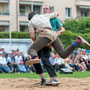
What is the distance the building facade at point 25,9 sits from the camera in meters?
39.8

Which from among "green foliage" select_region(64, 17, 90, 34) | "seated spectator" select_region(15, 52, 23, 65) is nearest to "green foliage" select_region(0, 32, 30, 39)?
"green foliage" select_region(64, 17, 90, 34)

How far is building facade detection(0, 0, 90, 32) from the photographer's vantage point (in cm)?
3981

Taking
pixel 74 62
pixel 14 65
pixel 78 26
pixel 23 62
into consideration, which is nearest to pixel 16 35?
pixel 78 26

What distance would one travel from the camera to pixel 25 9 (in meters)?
41.9

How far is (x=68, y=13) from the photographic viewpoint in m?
44.9

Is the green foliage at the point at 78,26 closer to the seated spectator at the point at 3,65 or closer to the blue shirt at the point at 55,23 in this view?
the seated spectator at the point at 3,65

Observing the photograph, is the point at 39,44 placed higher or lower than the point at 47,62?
higher

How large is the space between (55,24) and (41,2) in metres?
34.1

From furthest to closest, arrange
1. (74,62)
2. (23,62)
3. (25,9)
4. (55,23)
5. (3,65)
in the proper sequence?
(25,9), (74,62), (23,62), (3,65), (55,23)

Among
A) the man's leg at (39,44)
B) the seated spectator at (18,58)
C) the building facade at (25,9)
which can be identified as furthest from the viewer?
the building facade at (25,9)

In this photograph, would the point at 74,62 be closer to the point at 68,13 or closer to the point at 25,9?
the point at 25,9

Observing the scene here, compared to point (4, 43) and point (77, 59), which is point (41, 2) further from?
point (77, 59)

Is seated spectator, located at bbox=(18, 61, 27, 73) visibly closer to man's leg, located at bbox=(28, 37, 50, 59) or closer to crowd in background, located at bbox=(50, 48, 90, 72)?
crowd in background, located at bbox=(50, 48, 90, 72)

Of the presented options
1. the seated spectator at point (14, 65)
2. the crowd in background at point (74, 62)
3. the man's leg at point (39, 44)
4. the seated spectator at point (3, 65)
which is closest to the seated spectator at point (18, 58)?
the seated spectator at point (14, 65)
